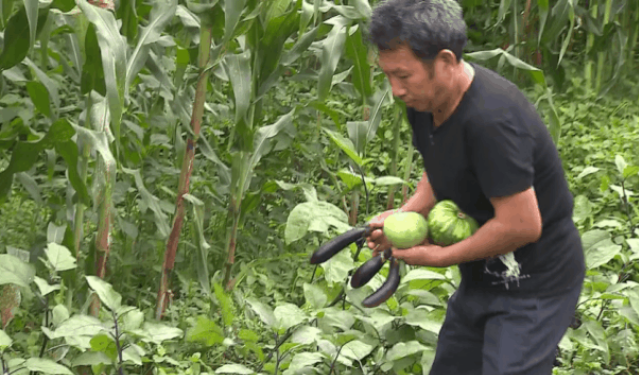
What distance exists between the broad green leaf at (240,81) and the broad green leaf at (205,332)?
2.61ft

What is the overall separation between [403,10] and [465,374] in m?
1.06

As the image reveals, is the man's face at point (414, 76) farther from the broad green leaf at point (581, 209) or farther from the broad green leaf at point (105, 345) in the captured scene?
the broad green leaf at point (581, 209)

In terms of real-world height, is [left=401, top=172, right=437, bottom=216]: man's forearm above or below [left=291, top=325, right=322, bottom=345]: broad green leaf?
above

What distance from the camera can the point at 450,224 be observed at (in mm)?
2154

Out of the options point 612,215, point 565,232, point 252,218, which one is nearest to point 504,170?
point 565,232

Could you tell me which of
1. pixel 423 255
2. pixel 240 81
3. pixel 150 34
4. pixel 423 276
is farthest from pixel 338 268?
pixel 150 34

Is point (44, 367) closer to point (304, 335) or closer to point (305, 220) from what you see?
point (304, 335)

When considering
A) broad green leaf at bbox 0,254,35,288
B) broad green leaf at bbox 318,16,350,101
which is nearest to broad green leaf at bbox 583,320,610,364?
broad green leaf at bbox 318,16,350,101

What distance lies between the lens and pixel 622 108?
5922 millimetres

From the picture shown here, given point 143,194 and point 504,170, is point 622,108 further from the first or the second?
point 504,170

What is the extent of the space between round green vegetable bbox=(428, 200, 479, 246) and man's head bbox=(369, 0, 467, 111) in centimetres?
32

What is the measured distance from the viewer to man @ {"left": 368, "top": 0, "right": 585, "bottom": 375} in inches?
76.1

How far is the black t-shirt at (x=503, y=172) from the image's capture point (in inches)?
76.5

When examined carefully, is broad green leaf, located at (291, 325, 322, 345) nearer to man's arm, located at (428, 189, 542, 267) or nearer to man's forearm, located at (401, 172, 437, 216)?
man's forearm, located at (401, 172, 437, 216)
